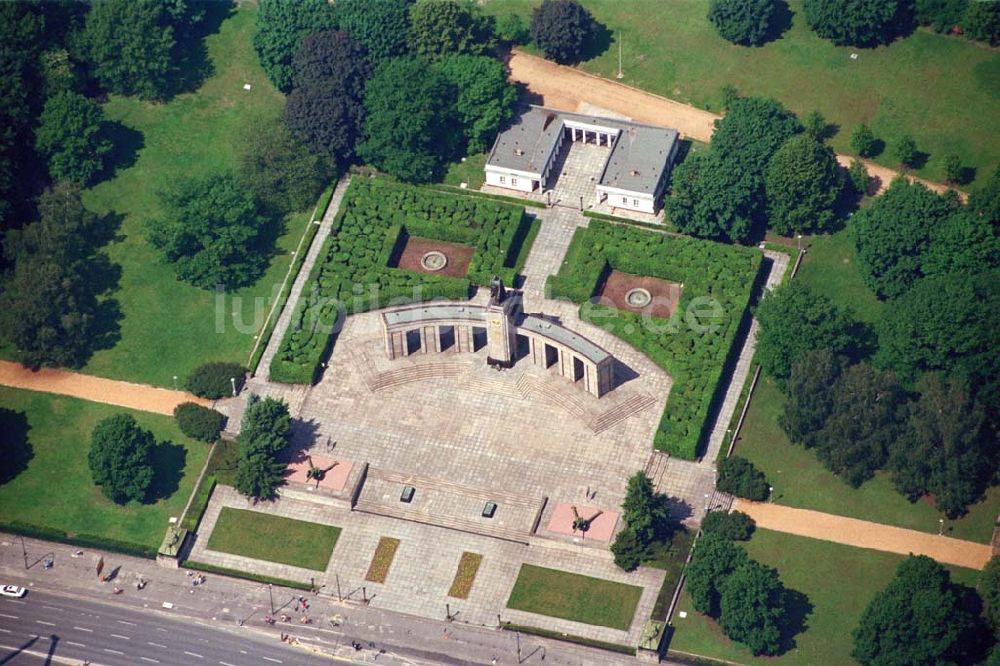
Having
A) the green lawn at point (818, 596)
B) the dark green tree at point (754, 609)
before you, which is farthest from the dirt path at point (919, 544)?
the dark green tree at point (754, 609)

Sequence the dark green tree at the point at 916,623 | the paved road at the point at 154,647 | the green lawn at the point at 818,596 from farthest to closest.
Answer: the paved road at the point at 154,647, the green lawn at the point at 818,596, the dark green tree at the point at 916,623

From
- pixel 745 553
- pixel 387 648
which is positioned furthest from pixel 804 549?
pixel 387 648

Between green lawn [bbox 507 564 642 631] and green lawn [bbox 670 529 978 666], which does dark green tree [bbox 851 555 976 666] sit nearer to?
green lawn [bbox 670 529 978 666]

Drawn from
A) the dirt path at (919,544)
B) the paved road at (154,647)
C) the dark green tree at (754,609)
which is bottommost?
the paved road at (154,647)

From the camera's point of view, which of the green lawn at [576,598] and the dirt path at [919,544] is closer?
the green lawn at [576,598]

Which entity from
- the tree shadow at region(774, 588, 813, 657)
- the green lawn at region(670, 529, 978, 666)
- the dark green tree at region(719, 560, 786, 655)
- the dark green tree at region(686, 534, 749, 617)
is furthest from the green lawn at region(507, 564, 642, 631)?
the tree shadow at region(774, 588, 813, 657)

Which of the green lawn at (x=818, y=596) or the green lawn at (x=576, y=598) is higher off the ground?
the green lawn at (x=818, y=596)

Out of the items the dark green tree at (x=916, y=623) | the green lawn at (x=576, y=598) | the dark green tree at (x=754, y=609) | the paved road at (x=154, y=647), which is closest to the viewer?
the dark green tree at (x=916, y=623)

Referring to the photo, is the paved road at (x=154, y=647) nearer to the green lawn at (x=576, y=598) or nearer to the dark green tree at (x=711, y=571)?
the green lawn at (x=576, y=598)
